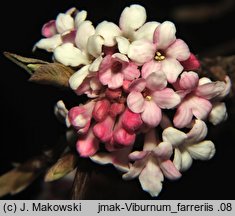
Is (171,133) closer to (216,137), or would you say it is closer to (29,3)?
(216,137)

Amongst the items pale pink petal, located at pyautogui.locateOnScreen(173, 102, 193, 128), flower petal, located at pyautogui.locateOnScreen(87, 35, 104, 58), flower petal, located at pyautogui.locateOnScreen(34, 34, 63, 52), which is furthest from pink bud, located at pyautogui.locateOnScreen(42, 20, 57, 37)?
pale pink petal, located at pyautogui.locateOnScreen(173, 102, 193, 128)

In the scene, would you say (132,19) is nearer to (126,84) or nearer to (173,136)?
(126,84)

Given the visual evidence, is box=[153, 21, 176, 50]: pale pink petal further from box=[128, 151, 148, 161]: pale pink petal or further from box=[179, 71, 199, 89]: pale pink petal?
box=[128, 151, 148, 161]: pale pink petal

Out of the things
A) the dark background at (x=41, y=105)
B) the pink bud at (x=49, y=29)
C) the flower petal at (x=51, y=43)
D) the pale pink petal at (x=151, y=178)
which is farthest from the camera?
the dark background at (x=41, y=105)

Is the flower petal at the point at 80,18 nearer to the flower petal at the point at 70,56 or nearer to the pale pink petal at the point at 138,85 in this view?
the flower petal at the point at 70,56

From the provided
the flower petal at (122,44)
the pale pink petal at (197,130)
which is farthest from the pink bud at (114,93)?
the pale pink petal at (197,130)

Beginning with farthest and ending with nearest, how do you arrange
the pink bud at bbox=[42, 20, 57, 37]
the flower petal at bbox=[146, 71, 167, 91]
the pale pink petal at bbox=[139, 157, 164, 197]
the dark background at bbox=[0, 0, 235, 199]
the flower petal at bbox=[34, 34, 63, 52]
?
the dark background at bbox=[0, 0, 235, 199]
the pink bud at bbox=[42, 20, 57, 37]
the flower petal at bbox=[34, 34, 63, 52]
the pale pink petal at bbox=[139, 157, 164, 197]
the flower petal at bbox=[146, 71, 167, 91]
